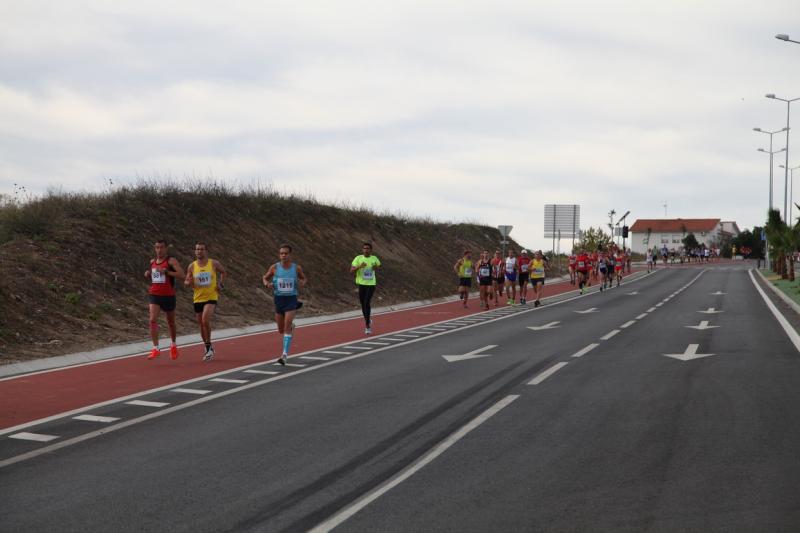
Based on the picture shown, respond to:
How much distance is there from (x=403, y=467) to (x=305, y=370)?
5.69 m

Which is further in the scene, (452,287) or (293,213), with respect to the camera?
(452,287)

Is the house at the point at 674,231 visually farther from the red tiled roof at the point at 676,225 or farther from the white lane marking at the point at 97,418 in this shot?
the white lane marking at the point at 97,418

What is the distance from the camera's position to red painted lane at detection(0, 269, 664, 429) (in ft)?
29.8

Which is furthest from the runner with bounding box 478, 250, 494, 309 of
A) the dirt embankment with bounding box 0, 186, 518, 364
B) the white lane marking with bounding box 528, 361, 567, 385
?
the white lane marking with bounding box 528, 361, 567, 385

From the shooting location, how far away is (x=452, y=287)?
38031mm

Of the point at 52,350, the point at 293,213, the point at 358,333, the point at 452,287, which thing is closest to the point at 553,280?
the point at 452,287

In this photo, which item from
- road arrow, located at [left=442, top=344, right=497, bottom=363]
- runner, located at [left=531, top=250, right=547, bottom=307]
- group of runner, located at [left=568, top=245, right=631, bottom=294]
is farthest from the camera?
group of runner, located at [left=568, top=245, right=631, bottom=294]

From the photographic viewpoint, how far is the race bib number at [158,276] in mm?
13094

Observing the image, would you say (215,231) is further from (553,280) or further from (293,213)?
(553,280)

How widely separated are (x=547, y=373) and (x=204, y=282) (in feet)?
19.2

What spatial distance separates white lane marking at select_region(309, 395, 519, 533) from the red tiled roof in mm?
169278

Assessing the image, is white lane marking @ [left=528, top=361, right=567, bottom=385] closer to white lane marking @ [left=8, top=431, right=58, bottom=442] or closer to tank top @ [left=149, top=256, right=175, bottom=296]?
white lane marking @ [left=8, top=431, right=58, bottom=442]

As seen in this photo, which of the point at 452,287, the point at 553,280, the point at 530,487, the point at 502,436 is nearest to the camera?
the point at 530,487

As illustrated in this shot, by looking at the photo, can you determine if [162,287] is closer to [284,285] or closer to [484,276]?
[284,285]
